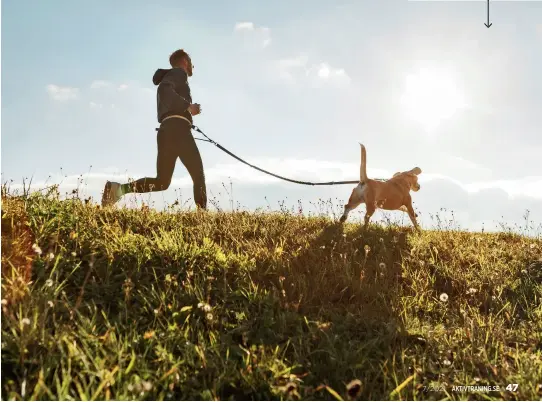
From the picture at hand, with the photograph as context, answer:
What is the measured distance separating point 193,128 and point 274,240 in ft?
10.2

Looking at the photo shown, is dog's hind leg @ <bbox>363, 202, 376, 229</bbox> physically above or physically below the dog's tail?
below

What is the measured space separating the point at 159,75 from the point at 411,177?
5066mm

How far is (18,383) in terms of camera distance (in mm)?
2639

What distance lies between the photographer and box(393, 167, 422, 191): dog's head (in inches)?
334

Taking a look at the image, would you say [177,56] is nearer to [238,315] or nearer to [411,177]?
[411,177]

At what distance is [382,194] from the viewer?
25.7 ft

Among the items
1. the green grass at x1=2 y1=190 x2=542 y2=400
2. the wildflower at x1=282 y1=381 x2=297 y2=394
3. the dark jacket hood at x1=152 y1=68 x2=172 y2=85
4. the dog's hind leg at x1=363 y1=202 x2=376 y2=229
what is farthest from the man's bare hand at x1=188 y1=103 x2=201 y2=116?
the wildflower at x1=282 y1=381 x2=297 y2=394

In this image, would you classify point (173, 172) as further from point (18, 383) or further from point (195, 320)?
point (18, 383)

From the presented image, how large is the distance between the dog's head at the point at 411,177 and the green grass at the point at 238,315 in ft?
8.88

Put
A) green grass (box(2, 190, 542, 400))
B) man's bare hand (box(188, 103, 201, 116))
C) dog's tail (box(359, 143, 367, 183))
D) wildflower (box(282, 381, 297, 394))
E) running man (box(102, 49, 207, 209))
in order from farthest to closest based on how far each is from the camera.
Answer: man's bare hand (box(188, 103, 201, 116)) → running man (box(102, 49, 207, 209)) → dog's tail (box(359, 143, 367, 183)) → green grass (box(2, 190, 542, 400)) → wildflower (box(282, 381, 297, 394))

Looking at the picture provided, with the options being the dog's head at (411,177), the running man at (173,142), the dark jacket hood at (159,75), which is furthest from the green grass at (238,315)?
the dark jacket hood at (159,75)

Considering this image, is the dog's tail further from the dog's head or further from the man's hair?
the man's hair

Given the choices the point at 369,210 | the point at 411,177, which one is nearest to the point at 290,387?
the point at 369,210

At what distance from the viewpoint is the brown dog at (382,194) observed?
7.61 metres
